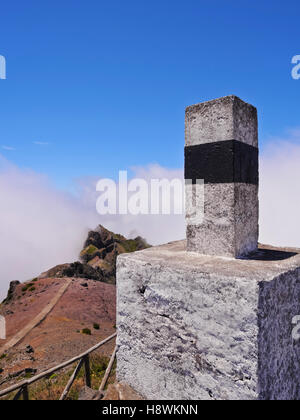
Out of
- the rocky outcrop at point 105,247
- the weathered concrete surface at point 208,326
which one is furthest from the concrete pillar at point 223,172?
the rocky outcrop at point 105,247

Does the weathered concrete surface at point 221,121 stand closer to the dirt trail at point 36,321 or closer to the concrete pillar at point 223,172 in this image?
the concrete pillar at point 223,172

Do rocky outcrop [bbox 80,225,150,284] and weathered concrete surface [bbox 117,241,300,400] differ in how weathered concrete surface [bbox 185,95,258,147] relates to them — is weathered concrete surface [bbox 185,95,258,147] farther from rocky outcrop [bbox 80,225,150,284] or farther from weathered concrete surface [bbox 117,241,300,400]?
rocky outcrop [bbox 80,225,150,284]

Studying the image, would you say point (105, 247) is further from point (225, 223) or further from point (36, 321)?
point (225, 223)

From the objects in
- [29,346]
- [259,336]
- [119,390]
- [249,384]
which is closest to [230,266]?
[259,336]

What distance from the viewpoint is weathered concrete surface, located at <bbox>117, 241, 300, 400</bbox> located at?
136 inches

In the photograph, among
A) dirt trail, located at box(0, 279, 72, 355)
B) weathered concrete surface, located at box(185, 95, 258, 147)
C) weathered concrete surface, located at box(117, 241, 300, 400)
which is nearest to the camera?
weathered concrete surface, located at box(117, 241, 300, 400)

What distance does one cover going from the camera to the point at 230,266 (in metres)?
4.13

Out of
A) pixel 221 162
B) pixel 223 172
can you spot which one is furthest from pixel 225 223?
pixel 221 162

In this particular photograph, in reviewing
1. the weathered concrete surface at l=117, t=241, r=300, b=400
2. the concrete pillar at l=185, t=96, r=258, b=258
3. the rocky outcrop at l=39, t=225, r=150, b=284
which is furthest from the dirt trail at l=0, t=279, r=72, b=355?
the concrete pillar at l=185, t=96, r=258, b=258

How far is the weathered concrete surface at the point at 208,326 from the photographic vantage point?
3461mm

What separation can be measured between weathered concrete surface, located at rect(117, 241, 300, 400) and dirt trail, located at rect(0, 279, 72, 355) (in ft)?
62.9

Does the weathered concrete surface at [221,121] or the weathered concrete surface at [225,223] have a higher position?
the weathered concrete surface at [221,121]

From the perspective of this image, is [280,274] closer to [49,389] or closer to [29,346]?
[49,389]

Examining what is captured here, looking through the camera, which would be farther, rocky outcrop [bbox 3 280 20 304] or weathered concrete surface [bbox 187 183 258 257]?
rocky outcrop [bbox 3 280 20 304]
